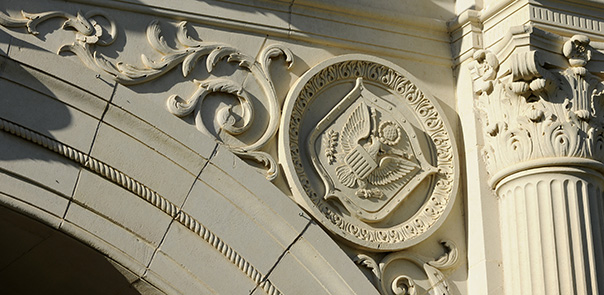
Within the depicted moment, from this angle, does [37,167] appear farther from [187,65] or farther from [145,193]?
[187,65]

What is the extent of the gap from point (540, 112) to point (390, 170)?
3.83 feet

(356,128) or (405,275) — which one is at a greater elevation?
(356,128)

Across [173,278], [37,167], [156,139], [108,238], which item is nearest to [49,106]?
[37,167]

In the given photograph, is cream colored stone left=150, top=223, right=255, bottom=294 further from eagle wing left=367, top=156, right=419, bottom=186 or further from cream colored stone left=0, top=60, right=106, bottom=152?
eagle wing left=367, top=156, right=419, bottom=186

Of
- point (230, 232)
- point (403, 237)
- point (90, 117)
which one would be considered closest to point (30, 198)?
point (90, 117)

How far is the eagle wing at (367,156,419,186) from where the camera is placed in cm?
793

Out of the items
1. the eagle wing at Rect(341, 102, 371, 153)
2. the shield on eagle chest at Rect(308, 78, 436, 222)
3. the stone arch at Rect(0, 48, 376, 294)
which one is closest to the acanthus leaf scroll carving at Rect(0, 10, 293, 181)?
the stone arch at Rect(0, 48, 376, 294)

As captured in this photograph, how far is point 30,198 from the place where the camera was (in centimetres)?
701

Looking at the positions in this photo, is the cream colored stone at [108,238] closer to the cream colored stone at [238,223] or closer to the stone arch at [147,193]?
the stone arch at [147,193]

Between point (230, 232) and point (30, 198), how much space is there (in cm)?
136

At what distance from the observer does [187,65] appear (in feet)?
24.9

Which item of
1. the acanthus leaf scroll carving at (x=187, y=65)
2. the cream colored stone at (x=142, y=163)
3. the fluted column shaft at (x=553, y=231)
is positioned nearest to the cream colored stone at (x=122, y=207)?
the cream colored stone at (x=142, y=163)

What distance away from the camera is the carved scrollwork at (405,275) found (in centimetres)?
765

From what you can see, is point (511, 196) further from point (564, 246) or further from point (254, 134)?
point (254, 134)
